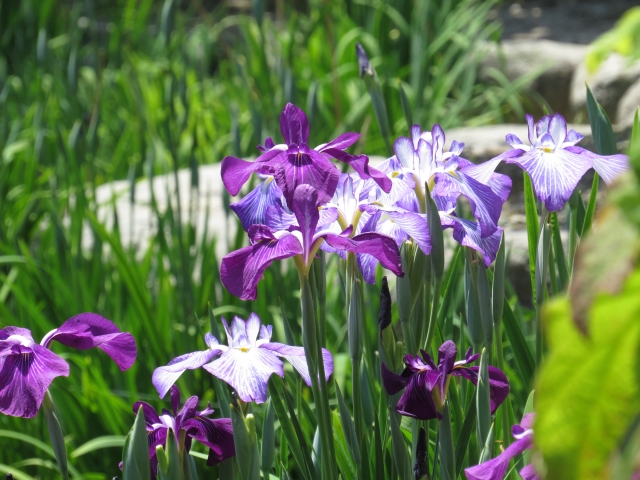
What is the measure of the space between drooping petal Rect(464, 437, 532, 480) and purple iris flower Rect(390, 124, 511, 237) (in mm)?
246

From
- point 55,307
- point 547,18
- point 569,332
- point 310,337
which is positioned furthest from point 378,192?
point 547,18

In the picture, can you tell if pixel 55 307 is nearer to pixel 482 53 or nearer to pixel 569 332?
pixel 569 332

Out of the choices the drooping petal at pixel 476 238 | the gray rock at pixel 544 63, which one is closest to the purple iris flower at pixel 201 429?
the drooping petal at pixel 476 238

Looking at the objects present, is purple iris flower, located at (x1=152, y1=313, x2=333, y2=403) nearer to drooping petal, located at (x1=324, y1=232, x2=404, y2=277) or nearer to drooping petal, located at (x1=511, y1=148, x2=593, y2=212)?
drooping petal, located at (x1=324, y1=232, x2=404, y2=277)

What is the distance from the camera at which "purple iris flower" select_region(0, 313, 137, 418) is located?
70 centimetres

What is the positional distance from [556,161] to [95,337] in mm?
549

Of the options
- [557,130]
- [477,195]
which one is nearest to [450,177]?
[477,195]

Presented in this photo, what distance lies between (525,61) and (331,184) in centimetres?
438

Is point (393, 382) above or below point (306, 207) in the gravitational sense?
below

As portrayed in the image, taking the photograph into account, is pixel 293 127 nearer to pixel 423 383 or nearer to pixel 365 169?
pixel 365 169

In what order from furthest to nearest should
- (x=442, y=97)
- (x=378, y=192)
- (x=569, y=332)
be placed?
1. (x=442, y=97)
2. (x=378, y=192)
3. (x=569, y=332)

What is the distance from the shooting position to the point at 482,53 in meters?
3.77

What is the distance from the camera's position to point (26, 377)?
71 centimetres

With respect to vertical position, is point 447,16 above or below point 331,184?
above
